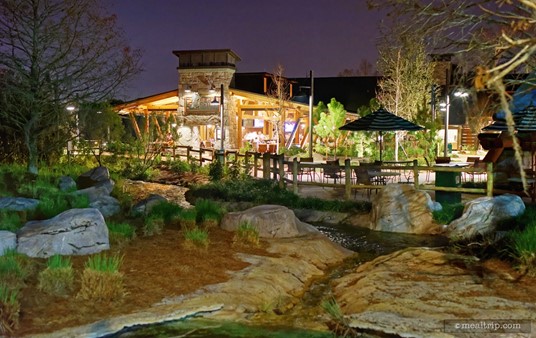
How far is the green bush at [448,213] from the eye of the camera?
11680 millimetres

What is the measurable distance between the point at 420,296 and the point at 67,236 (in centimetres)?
469

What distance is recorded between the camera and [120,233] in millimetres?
8461

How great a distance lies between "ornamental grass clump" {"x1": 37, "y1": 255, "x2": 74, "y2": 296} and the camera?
623 centimetres

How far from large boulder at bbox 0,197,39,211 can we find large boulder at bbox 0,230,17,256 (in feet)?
8.08

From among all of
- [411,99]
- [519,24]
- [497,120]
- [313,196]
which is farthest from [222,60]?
[519,24]

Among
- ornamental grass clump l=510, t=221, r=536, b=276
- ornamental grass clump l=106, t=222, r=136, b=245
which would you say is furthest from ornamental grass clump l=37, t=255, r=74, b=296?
ornamental grass clump l=510, t=221, r=536, b=276

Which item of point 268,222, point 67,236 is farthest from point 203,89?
point 67,236

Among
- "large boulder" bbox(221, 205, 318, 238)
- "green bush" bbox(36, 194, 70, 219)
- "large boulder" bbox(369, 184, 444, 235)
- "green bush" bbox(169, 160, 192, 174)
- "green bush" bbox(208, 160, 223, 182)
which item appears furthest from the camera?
"green bush" bbox(169, 160, 192, 174)

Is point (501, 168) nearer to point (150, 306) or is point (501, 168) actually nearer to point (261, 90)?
point (150, 306)

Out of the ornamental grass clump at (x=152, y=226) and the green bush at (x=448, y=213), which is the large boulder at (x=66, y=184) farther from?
the green bush at (x=448, y=213)

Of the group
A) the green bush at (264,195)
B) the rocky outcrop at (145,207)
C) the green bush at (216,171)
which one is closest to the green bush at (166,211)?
the rocky outcrop at (145,207)

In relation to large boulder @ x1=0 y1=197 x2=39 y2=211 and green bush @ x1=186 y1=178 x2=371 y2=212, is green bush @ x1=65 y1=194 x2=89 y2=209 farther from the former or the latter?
green bush @ x1=186 y1=178 x2=371 y2=212

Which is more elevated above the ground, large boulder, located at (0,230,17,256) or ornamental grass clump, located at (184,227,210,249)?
large boulder, located at (0,230,17,256)

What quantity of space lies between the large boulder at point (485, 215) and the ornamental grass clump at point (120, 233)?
19.3 feet
